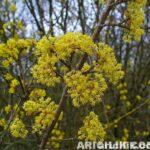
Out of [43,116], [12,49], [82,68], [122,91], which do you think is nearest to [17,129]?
[43,116]

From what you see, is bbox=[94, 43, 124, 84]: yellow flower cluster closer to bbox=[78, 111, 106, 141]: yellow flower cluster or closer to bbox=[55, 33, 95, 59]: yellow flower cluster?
bbox=[55, 33, 95, 59]: yellow flower cluster

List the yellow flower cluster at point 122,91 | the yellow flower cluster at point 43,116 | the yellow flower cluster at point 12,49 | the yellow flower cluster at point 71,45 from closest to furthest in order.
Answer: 1. the yellow flower cluster at point 71,45
2. the yellow flower cluster at point 43,116
3. the yellow flower cluster at point 12,49
4. the yellow flower cluster at point 122,91

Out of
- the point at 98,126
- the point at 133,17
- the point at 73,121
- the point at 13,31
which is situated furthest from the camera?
the point at 73,121

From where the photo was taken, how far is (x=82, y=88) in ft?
8.36

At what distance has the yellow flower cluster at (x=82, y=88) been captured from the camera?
2543 mm

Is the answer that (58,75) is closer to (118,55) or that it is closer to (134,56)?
(118,55)

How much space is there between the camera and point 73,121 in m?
7.02

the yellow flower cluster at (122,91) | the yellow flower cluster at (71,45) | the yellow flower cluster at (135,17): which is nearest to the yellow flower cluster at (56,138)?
the yellow flower cluster at (122,91)

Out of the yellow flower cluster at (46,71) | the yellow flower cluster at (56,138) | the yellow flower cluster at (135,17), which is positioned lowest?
the yellow flower cluster at (56,138)

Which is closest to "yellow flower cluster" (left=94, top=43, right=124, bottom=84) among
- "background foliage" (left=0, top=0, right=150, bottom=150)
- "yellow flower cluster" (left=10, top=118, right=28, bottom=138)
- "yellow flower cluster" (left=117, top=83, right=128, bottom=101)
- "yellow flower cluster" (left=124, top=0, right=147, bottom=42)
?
"yellow flower cluster" (left=124, top=0, right=147, bottom=42)

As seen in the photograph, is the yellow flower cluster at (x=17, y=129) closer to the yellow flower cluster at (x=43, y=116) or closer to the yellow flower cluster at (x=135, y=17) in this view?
the yellow flower cluster at (x=43, y=116)

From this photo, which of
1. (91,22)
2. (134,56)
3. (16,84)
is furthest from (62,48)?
(134,56)

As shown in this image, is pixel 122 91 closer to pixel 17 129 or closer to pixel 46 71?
pixel 17 129

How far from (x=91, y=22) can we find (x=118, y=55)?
1984 millimetres
